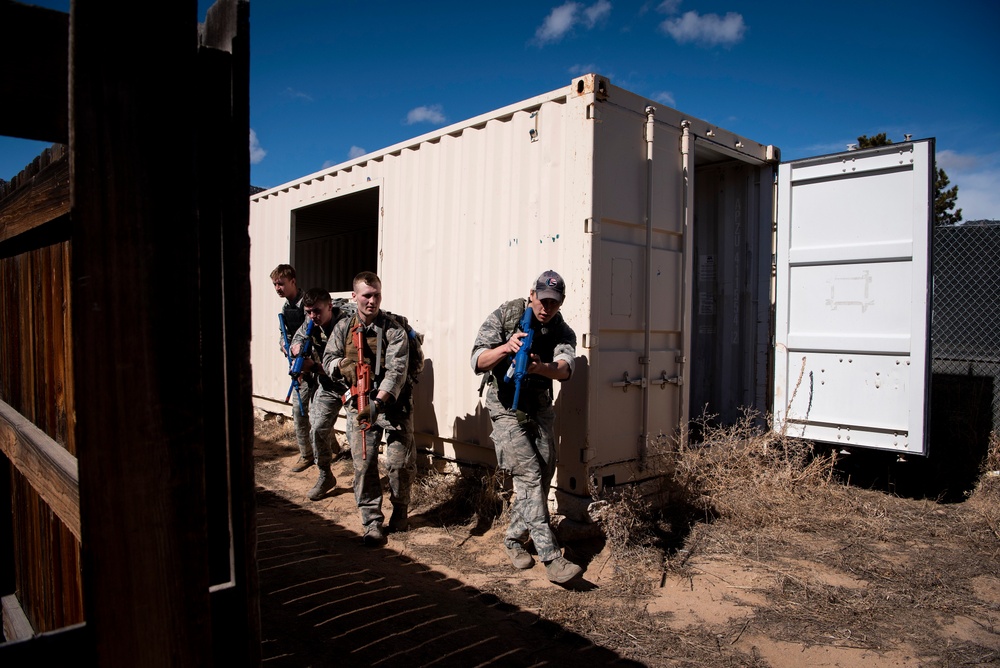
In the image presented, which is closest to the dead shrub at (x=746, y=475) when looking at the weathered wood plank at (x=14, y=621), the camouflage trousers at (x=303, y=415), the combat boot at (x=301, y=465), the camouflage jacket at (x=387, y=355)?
the camouflage jacket at (x=387, y=355)

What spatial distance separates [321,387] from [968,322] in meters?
6.83

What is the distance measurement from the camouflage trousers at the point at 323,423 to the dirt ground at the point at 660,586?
20.0 inches

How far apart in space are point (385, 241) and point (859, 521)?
15.8 feet

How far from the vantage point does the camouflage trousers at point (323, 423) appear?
19.3 feet

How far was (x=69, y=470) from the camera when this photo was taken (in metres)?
1.39

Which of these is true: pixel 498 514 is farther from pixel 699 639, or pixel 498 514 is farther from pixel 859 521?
pixel 859 521

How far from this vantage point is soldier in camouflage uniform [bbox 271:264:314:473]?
6.46 m

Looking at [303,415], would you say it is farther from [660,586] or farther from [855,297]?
[855,297]


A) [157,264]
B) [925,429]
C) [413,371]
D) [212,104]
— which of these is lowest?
[925,429]

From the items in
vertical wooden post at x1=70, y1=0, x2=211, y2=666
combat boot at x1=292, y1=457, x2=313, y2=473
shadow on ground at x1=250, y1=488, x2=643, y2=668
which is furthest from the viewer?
combat boot at x1=292, y1=457, x2=313, y2=473

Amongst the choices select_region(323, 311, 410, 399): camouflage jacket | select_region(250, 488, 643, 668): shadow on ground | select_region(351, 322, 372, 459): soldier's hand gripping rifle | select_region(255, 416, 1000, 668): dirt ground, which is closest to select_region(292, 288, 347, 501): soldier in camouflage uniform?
select_region(255, 416, 1000, 668): dirt ground

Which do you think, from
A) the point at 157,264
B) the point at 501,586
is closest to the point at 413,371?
the point at 501,586

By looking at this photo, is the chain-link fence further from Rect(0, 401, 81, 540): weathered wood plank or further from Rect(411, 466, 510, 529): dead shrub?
Rect(0, 401, 81, 540): weathered wood plank

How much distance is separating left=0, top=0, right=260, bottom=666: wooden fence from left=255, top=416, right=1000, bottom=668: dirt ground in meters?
2.15
